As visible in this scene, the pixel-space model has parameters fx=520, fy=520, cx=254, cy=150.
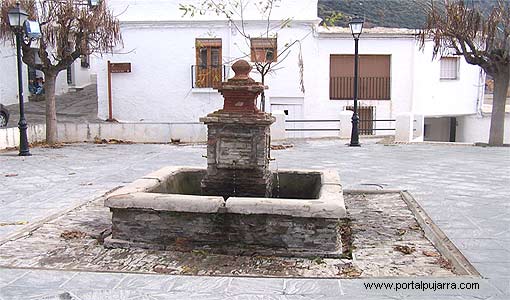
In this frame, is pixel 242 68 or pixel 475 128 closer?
pixel 242 68

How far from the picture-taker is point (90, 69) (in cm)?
2633

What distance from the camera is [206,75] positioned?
17.8 metres

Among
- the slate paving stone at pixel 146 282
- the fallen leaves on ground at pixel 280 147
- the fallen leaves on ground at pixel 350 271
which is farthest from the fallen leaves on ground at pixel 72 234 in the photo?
the fallen leaves on ground at pixel 280 147

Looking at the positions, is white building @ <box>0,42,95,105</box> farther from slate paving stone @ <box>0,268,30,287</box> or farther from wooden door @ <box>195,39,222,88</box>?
slate paving stone @ <box>0,268,30,287</box>

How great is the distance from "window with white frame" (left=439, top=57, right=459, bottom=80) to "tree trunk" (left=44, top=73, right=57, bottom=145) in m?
13.7

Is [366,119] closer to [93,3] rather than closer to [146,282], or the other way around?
[93,3]

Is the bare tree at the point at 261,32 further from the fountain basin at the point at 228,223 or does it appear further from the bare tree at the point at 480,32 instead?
the fountain basin at the point at 228,223

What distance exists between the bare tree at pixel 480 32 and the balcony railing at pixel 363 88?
5.49m

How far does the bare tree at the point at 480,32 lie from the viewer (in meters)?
12.5

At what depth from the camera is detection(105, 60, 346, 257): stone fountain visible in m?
4.60

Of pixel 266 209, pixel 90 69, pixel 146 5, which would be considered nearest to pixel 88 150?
pixel 146 5

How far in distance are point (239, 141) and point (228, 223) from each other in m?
1.09

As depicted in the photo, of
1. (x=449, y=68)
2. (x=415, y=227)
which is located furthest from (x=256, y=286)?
(x=449, y=68)

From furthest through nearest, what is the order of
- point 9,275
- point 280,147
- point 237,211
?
point 280,147
point 237,211
point 9,275
